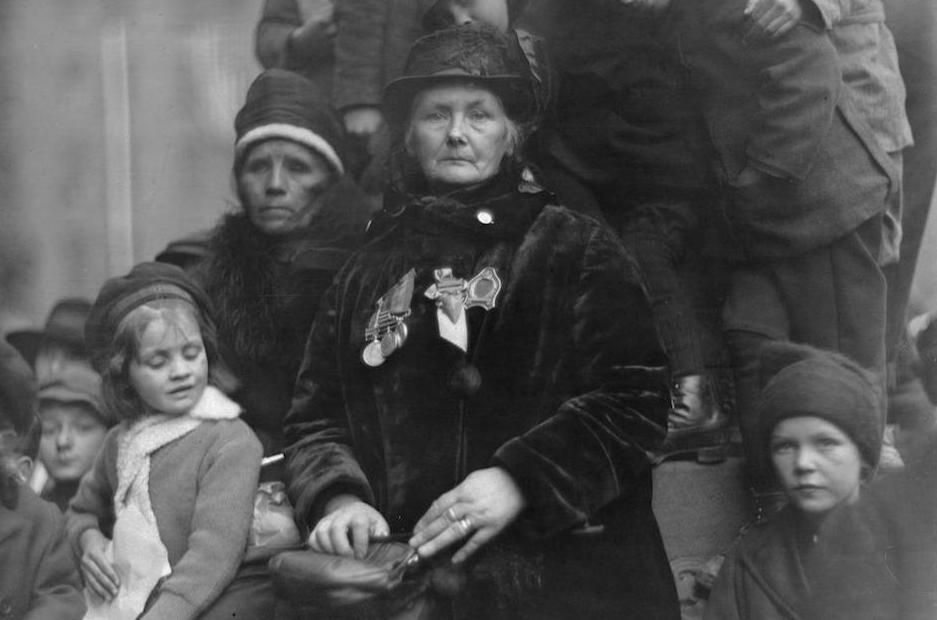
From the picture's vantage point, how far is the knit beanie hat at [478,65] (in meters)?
5.35

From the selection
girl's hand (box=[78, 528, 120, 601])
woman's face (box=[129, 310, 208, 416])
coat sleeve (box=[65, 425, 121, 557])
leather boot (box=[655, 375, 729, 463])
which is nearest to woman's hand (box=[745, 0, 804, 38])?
leather boot (box=[655, 375, 729, 463])

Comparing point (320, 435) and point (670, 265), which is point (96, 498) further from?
point (670, 265)

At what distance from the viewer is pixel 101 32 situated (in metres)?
5.84

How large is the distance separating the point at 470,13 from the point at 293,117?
0.76m

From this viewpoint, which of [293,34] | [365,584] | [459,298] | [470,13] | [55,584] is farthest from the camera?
[293,34]

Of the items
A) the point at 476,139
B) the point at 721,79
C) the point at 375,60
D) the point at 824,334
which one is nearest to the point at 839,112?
the point at 721,79

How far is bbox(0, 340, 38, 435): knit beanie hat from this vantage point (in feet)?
18.6

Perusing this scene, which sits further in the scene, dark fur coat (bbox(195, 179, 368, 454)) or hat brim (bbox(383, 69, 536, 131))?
dark fur coat (bbox(195, 179, 368, 454))

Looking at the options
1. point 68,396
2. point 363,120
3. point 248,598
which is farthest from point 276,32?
point 248,598

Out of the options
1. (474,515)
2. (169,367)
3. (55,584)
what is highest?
(169,367)

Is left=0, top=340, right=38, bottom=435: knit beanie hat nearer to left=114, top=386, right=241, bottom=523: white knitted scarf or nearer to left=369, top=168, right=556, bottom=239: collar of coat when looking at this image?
left=114, top=386, right=241, bottom=523: white knitted scarf

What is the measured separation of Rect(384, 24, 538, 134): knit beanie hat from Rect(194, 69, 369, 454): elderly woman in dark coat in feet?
1.40

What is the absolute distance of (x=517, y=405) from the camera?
5.17 m

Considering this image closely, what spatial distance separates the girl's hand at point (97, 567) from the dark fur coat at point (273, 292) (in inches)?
27.1
